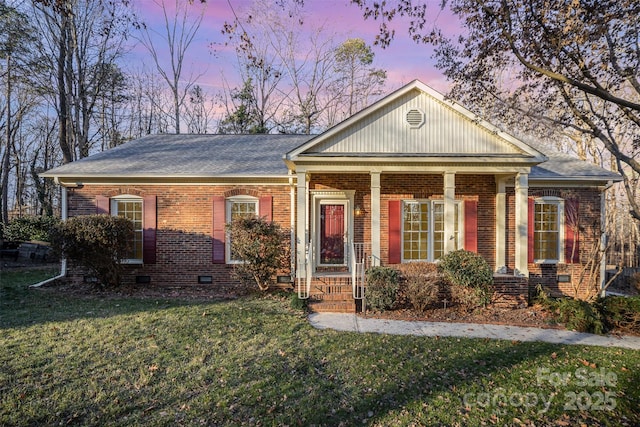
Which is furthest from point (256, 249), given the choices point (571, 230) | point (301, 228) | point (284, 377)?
point (571, 230)

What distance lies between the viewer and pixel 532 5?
17.4 feet

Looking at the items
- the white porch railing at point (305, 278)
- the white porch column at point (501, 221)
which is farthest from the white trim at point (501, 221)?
the white porch railing at point (305, 278)

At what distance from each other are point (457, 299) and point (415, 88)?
546cm

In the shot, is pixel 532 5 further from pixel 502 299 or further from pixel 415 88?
pixel 502 299

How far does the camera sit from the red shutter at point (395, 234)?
9.98 metres

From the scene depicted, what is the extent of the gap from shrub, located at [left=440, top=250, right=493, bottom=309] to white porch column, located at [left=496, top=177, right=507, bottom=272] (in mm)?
1914

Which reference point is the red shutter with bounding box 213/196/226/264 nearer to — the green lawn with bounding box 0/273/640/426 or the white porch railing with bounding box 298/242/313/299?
the white porch railing with bounding box 298/242/313/299

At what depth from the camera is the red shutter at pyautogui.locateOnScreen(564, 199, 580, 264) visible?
32.5 ft

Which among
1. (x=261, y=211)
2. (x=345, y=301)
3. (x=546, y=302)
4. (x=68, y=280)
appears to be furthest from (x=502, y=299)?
(x=68, y=280)

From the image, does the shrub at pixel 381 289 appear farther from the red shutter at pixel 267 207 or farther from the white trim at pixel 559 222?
the white trim at pixel 559 222

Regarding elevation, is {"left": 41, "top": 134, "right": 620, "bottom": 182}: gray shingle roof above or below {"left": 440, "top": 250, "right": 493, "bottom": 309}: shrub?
above

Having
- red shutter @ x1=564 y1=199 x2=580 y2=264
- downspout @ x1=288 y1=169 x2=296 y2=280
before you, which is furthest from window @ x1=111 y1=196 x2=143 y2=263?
red shutter @ x1=564 y1=199 x2=580 y2=264

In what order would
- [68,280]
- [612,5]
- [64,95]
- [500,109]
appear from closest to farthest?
1. [612,5]
2. [500,109]
3. [68,280]
4. [64,95]

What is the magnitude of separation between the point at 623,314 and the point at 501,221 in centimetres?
346
